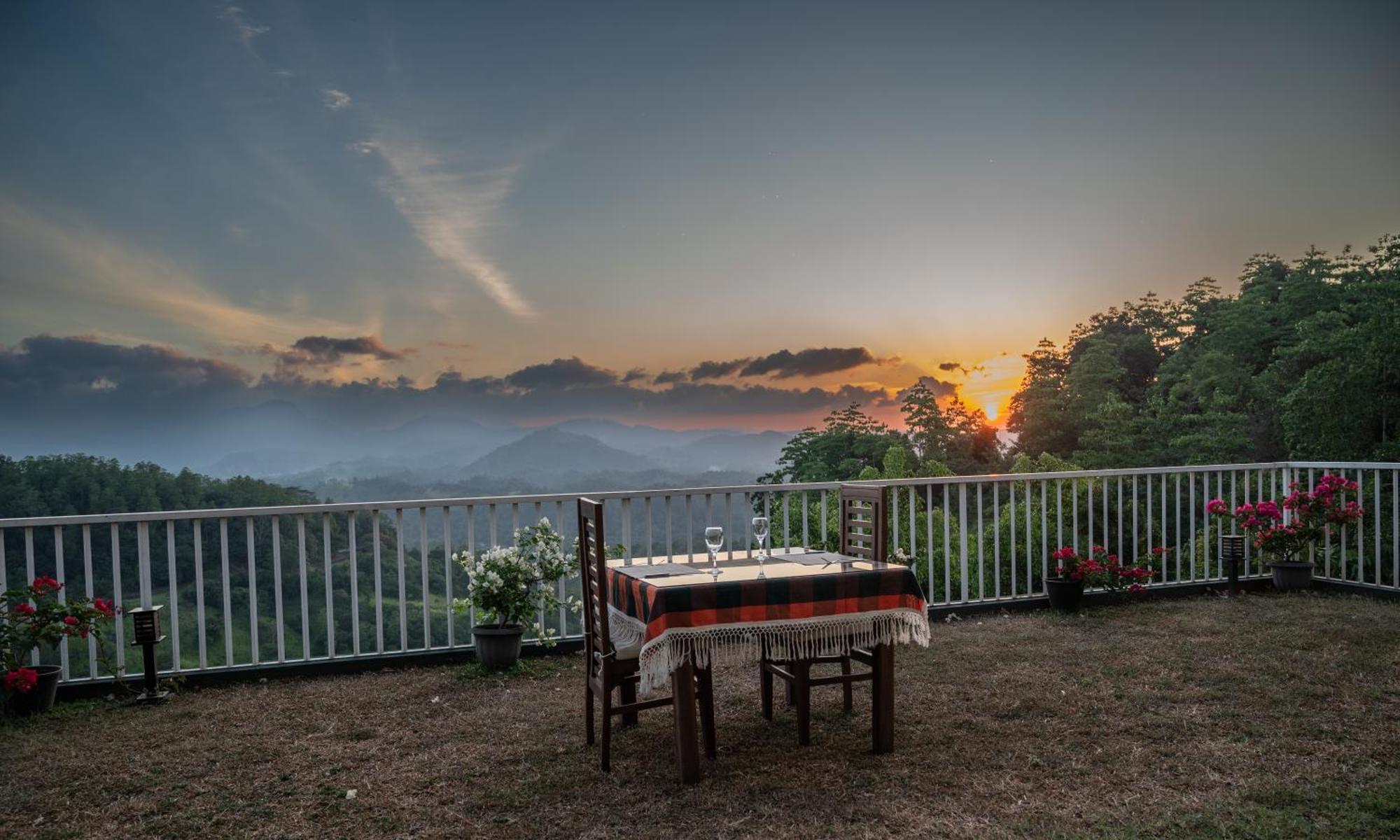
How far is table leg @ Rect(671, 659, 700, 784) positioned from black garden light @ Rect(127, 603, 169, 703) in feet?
10.3

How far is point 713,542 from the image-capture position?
3561mm

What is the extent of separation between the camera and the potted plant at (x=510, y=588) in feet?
16.1

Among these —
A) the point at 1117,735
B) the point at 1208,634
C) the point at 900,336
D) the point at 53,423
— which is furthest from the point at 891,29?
the point at 53,423

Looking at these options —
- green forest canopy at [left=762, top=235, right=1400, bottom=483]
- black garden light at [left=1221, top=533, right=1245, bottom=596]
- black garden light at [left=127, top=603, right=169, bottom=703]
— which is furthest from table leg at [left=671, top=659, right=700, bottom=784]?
green forest canopy at [left=762, top=235, right=1400, bottom=483]

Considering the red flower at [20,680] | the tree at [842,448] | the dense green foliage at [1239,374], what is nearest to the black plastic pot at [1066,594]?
the red flower at [20,680]

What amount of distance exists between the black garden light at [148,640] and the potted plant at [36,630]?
0.69ft

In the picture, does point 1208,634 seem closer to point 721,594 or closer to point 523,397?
point 721,594

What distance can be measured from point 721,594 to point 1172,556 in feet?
47.9

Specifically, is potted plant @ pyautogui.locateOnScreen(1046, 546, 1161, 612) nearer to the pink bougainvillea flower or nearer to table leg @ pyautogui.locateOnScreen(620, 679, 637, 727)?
table leg @ pyautogui.locateOnScreen(620, 679, 637, 727)

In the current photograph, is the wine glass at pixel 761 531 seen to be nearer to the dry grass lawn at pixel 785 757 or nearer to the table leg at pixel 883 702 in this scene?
the table leg at pixel 883 702

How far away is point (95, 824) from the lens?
9.50 ft

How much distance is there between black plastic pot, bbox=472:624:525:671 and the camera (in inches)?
193

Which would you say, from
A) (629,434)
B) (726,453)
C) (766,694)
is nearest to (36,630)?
(766,694)

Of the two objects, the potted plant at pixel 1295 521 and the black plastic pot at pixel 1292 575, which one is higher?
the potted plant at pixel 1295 521
